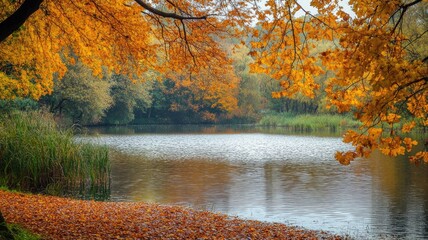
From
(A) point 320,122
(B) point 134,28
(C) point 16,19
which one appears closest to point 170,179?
(B) point 134,28

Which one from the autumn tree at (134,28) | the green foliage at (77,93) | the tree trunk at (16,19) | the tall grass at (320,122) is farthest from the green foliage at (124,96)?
the tree trunk at (16,19)

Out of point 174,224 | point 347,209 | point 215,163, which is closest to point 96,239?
point 174,224

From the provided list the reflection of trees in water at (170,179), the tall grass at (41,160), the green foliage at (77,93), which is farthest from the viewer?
the green foliage at (77,93)

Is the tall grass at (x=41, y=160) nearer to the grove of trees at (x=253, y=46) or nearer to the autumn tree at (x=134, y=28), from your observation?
the grove of trees at (x=253, y=46)

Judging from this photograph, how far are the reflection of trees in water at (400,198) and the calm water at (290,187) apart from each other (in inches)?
0.8

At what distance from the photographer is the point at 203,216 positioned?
10.3 metres

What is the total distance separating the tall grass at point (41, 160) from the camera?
13758mm

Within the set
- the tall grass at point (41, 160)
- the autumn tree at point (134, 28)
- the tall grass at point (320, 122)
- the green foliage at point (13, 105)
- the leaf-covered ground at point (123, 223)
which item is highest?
the autumn tree at point (134, 28)

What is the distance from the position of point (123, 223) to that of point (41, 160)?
6.23m

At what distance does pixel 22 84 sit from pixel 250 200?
28.0ft

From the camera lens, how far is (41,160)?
13.9m

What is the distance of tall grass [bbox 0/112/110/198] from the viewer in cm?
1376

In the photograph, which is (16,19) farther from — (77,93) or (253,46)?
(77,93)

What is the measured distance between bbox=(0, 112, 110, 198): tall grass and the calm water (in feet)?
3.92
